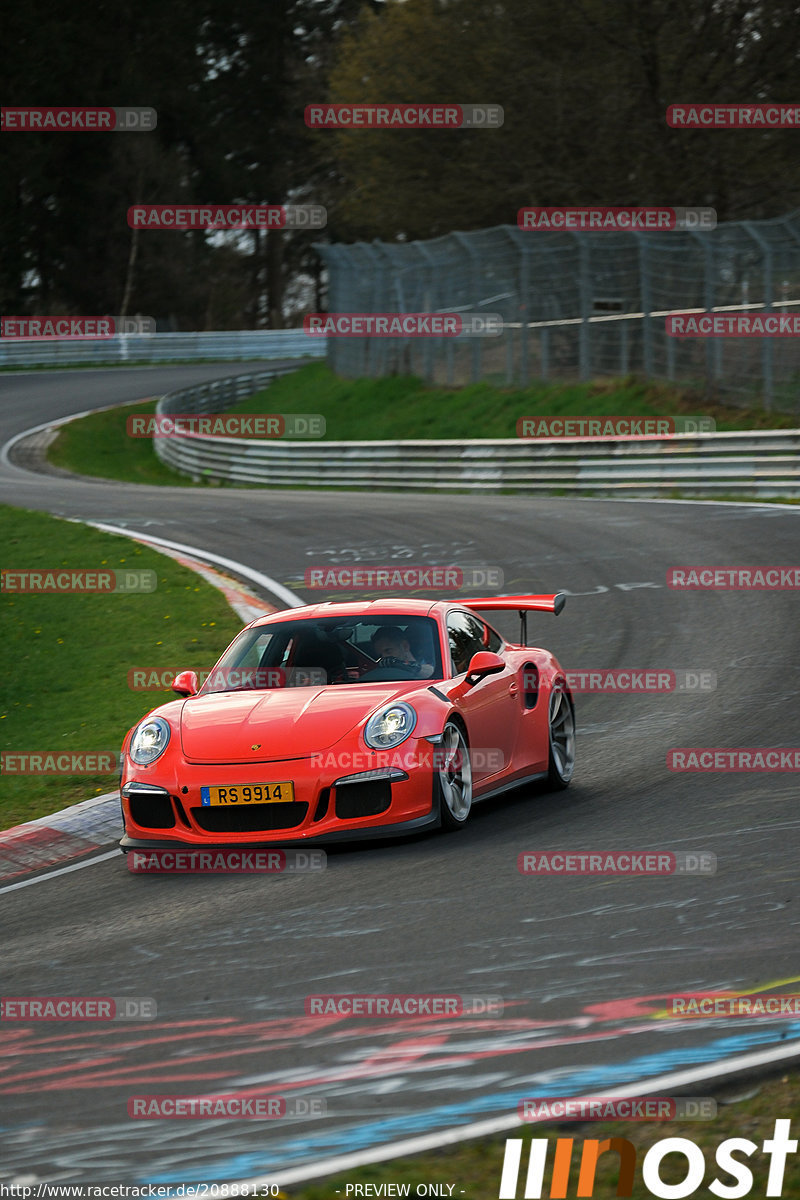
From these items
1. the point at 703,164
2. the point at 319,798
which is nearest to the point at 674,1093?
the point at 319,798

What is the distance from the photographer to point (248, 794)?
7.95m

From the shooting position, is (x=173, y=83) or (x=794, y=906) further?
(x=173, y=83)

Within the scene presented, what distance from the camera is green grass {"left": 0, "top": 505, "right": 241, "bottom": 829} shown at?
34.9 feet

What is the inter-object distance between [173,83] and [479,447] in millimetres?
52287

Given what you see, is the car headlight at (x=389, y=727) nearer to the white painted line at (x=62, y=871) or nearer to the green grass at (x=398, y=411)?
the white painted line at (x=62, y=871)

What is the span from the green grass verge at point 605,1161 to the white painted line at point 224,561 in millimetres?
11256

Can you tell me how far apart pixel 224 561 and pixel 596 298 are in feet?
42.4

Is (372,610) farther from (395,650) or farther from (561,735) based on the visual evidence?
(561,735)

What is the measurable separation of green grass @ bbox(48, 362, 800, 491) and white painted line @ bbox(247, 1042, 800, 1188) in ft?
72.6

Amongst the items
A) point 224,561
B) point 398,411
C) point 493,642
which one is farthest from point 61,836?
point 398,411

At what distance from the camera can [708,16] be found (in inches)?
1407

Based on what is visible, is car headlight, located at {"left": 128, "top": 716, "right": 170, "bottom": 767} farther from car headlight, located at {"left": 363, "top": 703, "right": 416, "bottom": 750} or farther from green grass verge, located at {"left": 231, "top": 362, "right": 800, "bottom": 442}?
green grass verge, located at {"left": 231, "top": 362, "right": 800, "bottom": 442}

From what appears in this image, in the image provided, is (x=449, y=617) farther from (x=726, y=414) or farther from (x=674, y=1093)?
(x=726, y=414)

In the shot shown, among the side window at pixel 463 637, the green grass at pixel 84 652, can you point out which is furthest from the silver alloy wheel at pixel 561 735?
the green grass at pixel 84 652
